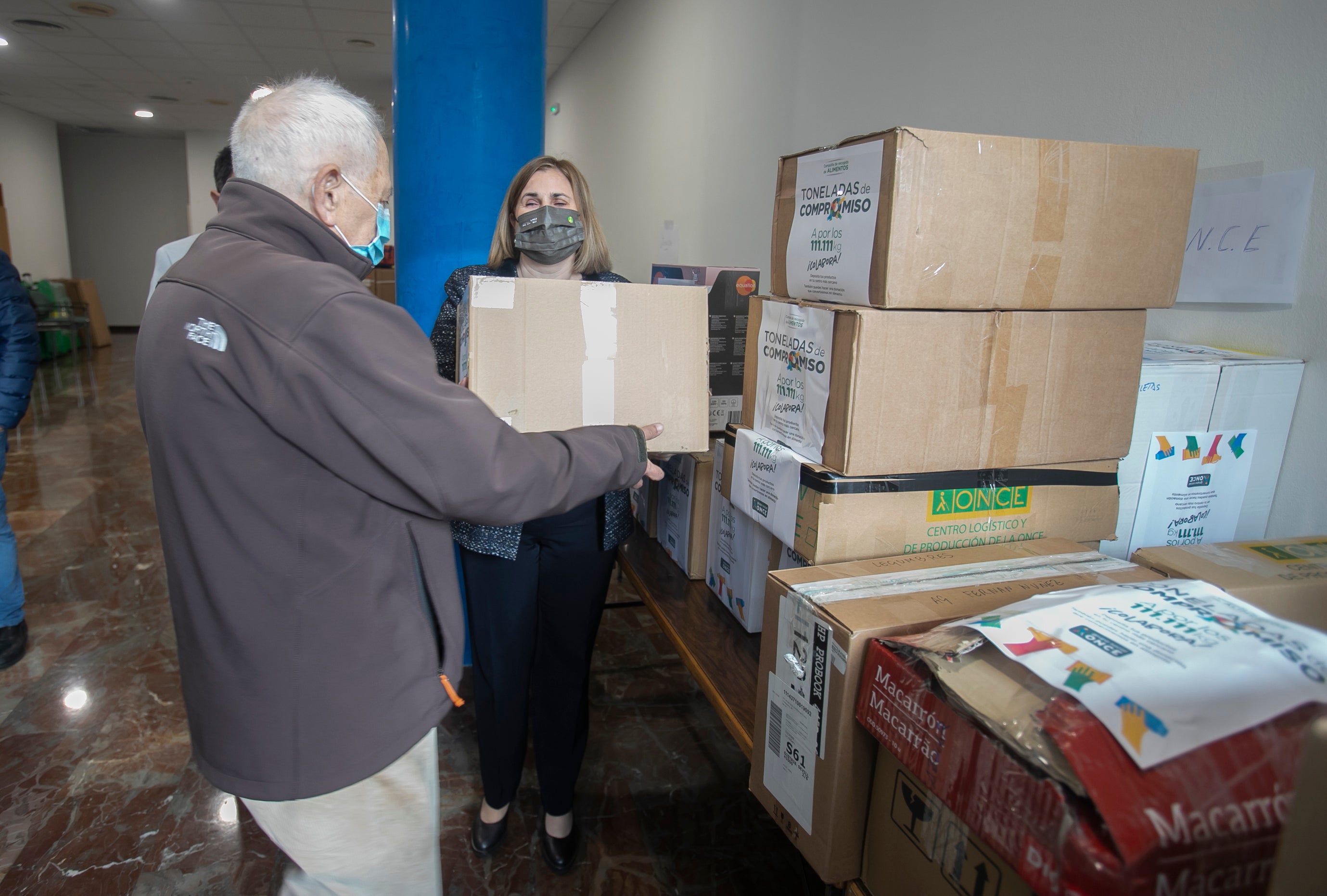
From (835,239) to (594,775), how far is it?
157 cm

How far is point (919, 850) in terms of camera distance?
0.79m

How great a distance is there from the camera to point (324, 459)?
83cm

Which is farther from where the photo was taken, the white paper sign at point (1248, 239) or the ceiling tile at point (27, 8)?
the ceiling tile at point (27, 8)

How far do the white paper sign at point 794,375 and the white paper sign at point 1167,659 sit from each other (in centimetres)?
46

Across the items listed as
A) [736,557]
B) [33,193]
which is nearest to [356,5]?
[736,557]

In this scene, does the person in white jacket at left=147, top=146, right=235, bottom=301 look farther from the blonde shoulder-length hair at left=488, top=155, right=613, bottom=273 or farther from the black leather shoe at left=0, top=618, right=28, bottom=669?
the black leather shoe at left=0, top=618, right=28, bottom=669

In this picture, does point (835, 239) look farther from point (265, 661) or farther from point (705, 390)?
point (265, 661)

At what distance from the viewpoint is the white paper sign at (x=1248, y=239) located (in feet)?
4.05

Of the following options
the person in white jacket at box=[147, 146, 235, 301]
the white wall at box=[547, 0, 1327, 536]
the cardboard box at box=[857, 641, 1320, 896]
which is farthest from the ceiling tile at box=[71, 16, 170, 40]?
the cardboard box at box=[857, 641, 1320, 896]

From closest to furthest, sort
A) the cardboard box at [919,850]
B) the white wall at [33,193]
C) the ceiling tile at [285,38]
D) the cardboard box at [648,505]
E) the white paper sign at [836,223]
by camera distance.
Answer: the cardboard box at [919,850] → the white paper sign at [836,223] → the cardboard box at [648,505] → the ceiling tile at [285,38] → the white wall at [33,193]

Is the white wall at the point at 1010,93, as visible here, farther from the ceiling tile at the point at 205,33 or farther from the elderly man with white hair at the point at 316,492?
the ceiling tile at the point at 205,33

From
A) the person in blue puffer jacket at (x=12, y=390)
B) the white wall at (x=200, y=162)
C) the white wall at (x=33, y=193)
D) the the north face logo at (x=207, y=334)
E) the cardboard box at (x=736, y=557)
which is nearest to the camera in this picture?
the the north face logo at (x=207, y=334)

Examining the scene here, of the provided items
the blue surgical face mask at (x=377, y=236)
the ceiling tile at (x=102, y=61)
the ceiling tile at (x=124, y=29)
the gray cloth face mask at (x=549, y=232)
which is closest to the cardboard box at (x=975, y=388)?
Answer: the blue surgical face mask at (x=377, y=236)

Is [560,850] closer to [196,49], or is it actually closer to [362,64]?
[362,64]
